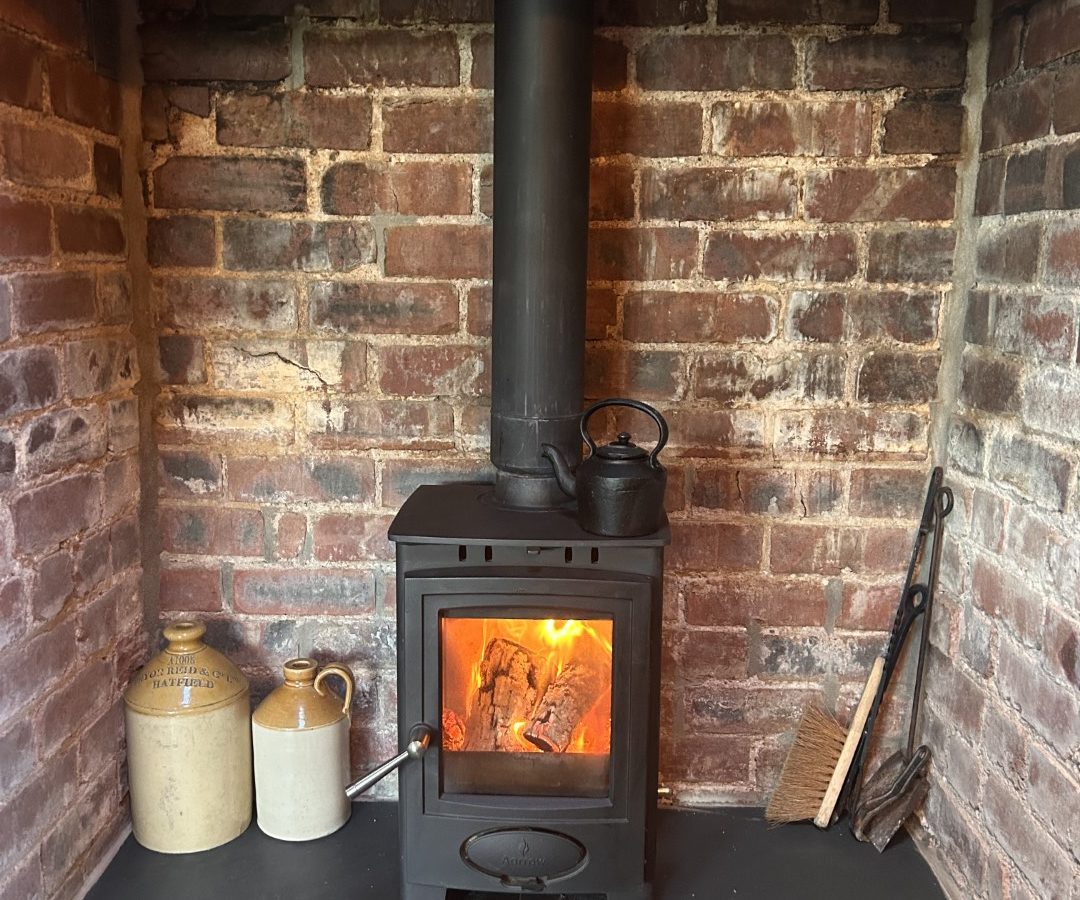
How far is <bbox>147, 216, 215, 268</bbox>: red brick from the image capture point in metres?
1.83

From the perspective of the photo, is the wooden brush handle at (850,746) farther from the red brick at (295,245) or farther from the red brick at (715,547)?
the red brick at (295,245)

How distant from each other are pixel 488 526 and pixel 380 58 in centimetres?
89

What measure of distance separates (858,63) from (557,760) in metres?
1.34

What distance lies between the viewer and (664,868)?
181 cm

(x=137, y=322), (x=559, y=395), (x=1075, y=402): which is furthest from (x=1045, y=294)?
(x=137, y=322)

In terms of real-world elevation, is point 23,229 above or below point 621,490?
above

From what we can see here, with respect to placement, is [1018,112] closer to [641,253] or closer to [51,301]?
[641,253]

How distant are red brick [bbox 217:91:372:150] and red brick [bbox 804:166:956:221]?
839 millimetres

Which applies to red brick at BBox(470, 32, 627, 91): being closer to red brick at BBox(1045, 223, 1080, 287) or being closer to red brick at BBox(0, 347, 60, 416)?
red brick at BBox(1045, 223, 1080, 287)

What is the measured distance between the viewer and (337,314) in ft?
6.09

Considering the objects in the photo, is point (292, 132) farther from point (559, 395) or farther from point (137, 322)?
point (559, 395)

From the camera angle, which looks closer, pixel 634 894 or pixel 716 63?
pixel 634 894

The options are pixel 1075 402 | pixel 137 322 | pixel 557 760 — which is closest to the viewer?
pixel 1075 402

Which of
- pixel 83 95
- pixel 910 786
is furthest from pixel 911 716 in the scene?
pixel 83 95
